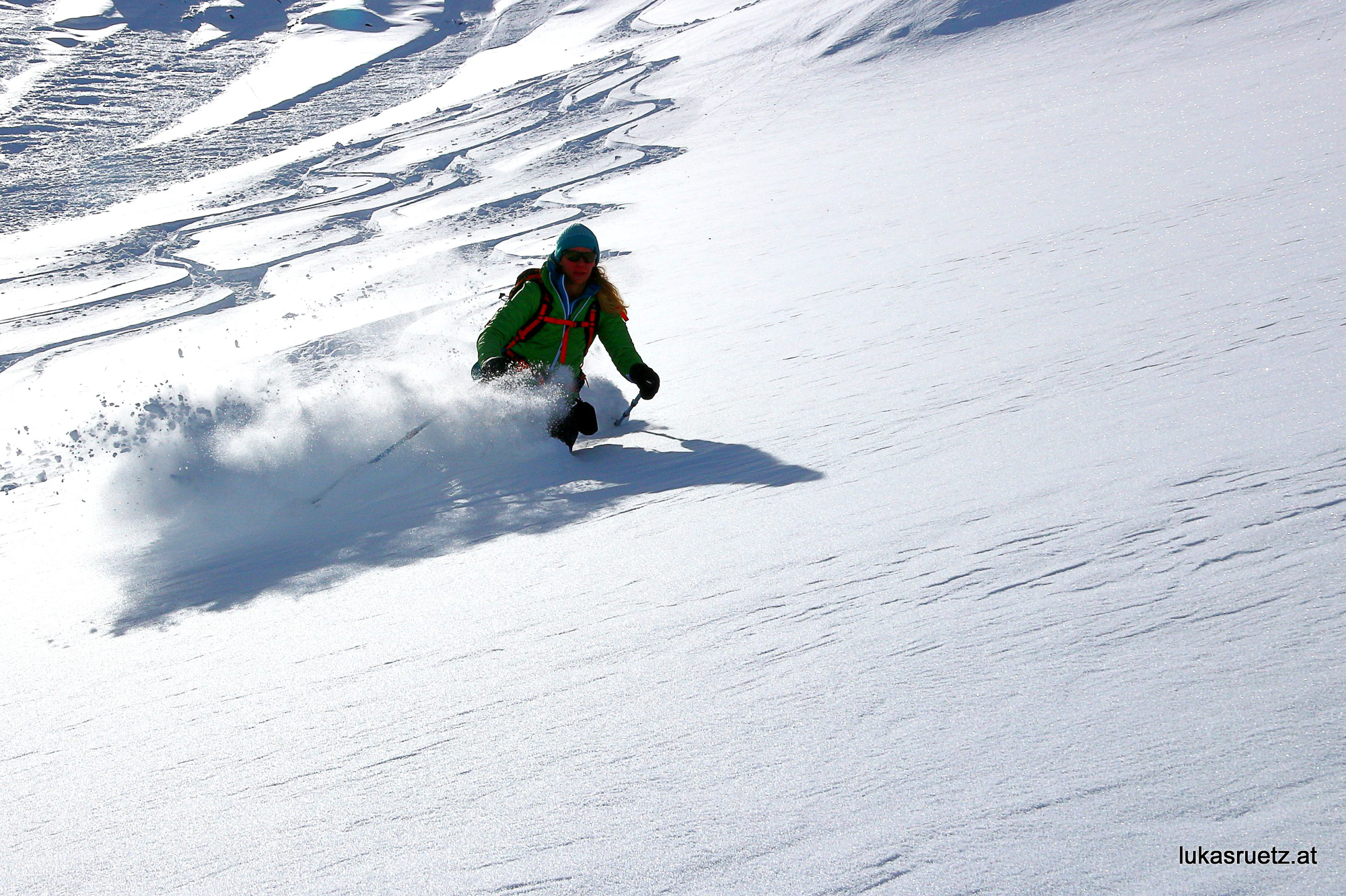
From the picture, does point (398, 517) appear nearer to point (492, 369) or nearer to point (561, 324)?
point (492, 369)

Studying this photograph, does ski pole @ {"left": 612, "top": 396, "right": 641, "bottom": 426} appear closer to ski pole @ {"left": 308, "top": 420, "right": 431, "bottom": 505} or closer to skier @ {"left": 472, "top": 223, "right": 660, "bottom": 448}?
skier @ {"left": 472, "top": 223, "right": 660, "bottom": 448}

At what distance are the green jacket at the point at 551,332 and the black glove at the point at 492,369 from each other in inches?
4.4

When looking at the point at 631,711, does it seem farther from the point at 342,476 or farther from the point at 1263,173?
the point at 1263,173

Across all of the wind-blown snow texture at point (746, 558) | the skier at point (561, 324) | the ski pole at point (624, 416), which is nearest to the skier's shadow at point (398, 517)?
the wind-blown snow texture at point (746, 558)

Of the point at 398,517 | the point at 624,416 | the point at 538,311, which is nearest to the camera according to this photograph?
the point at 398,517

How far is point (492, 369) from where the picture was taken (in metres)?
4.54

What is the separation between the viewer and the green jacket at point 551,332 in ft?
15.5

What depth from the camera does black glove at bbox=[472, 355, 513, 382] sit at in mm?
4543

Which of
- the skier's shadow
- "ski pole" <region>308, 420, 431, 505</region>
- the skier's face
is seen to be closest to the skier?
the skier's face

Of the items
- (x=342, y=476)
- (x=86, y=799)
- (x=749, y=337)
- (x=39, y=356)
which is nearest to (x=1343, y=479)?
(x=86, y=799)

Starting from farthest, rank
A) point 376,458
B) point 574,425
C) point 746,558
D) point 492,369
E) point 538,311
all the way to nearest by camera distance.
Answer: point 538,311 < point 492,369 < point 574,425 < point 376,458 < point 746,558

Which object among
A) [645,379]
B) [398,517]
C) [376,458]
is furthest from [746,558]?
[376,458]

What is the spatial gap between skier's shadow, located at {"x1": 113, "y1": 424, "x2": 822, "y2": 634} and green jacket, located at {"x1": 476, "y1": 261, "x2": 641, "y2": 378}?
61cm

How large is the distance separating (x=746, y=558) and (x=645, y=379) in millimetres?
1930
